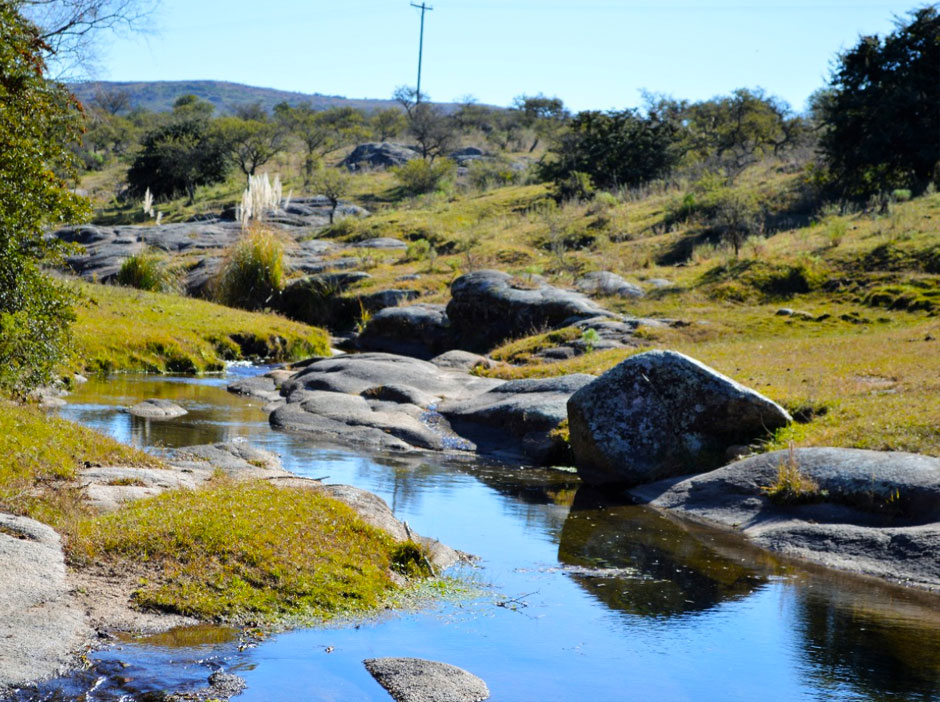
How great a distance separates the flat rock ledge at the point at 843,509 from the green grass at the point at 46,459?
6.64 metres

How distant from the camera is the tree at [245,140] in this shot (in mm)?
62625

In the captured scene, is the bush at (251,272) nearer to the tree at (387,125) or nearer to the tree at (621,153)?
the tree at (621,153)

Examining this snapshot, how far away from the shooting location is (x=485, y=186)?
58.2 metres

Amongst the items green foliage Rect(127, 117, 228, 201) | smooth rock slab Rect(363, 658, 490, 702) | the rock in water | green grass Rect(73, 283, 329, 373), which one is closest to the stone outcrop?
green grass Rect(73, 283, 329, 373)

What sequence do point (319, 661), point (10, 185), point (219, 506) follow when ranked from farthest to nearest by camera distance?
1. point (10, 185)
2. point (219, 506)
3. point (319, 661)

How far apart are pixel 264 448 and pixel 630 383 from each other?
5442 millimetres

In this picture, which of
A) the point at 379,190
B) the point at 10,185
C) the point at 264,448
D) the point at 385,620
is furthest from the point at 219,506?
the point at 379,190

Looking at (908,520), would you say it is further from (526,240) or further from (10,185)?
(526,240)

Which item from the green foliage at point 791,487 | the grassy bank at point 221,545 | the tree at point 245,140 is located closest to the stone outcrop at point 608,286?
the green foliage at point 791,487

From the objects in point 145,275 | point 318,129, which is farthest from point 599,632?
point 318,129

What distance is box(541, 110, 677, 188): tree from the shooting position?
45.6 metres

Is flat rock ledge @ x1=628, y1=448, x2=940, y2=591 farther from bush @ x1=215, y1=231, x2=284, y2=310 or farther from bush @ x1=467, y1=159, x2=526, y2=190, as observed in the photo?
bush @ x1=467, y1=159, x2=526, y2=190

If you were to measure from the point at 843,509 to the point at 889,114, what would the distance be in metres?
26.5

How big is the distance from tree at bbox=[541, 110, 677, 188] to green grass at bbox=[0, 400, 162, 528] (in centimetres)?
3657
